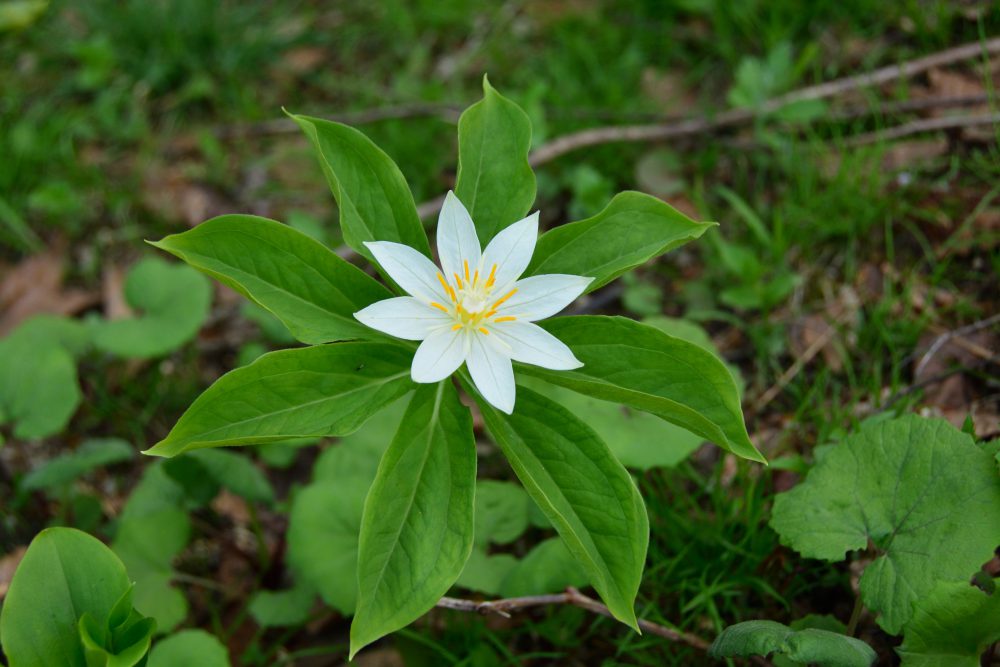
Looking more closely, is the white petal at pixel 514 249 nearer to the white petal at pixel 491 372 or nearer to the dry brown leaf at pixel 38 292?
the white petal at pixel 491 372

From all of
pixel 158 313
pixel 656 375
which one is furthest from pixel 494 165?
pixel 158 313

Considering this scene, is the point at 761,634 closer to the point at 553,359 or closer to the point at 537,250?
the point at 553,359

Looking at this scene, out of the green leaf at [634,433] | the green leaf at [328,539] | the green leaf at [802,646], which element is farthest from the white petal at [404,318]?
the green leaf at [802,646]

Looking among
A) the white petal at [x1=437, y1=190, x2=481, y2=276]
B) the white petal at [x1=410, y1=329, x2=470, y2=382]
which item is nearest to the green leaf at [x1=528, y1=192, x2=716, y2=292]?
the white petal at [x1=437, y1=190, x2=481, y2=276]

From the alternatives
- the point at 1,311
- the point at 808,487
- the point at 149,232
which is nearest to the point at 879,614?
the point at 808,487

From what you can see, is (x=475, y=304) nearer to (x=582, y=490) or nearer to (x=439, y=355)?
(x=439, y=355)

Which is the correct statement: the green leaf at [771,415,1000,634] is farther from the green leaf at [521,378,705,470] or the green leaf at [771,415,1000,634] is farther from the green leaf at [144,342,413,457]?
the green leaf at [144,342,413,457]
